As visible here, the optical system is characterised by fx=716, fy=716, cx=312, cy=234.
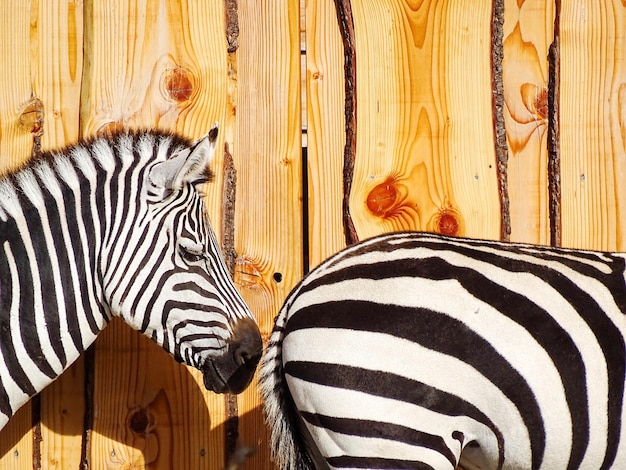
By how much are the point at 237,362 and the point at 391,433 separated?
2.32 ft

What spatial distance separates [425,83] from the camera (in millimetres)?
3273

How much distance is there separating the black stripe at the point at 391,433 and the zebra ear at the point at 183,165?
41.7 inches

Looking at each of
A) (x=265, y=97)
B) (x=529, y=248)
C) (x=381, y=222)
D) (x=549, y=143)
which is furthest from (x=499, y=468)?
(x=265, y=97)

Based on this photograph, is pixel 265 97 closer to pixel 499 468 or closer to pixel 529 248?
pixel 529 248

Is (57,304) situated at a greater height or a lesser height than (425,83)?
lesser

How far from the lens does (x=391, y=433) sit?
7.00 ft

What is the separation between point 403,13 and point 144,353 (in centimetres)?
193

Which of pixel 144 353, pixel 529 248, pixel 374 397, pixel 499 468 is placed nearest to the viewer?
pixel 374 397

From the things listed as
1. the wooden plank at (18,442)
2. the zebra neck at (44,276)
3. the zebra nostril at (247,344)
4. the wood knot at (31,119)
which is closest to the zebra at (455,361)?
the zebra nostril at (247,344)

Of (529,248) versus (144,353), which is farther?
(144,353)

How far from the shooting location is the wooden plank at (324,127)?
3.25 m

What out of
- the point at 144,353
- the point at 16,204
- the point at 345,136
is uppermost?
the point at 345,136

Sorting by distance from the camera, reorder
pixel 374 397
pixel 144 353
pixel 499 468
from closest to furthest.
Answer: pixel 374 397
pixel 499 468
pixel 144 353

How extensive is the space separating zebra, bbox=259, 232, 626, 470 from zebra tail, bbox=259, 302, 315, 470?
40 mm
